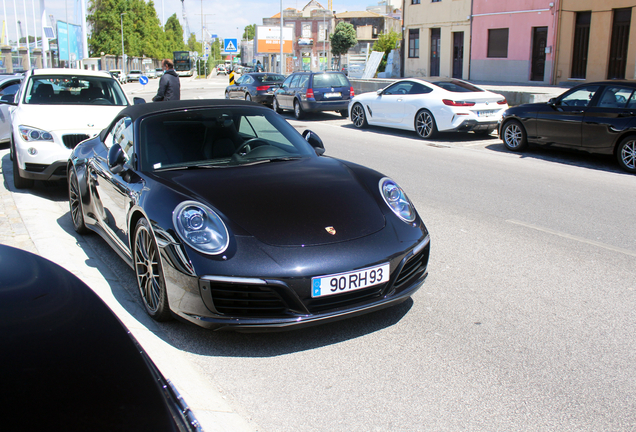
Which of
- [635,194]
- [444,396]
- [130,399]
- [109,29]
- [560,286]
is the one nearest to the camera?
[130,399]

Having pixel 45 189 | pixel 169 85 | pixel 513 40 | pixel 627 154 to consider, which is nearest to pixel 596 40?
pixel 513 40

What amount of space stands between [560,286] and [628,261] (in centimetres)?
103

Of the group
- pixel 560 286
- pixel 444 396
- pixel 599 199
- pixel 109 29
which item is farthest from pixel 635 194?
pixel 109 29

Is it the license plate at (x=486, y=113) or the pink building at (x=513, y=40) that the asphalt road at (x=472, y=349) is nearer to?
the license plate at (x=486, y=113)

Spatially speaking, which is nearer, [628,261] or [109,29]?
[628,261]

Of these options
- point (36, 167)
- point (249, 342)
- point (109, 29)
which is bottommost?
point (249, 342)

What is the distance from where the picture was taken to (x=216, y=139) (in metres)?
4.60

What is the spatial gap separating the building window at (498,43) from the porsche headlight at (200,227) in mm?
29041

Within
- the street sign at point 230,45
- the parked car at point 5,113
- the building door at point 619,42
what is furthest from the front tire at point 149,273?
the street sign at point 230,45

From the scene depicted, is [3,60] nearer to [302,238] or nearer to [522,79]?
[522,79]

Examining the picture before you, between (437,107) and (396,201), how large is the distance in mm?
9777

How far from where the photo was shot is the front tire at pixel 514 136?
1147 centimetres

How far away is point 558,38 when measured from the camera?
25.6m

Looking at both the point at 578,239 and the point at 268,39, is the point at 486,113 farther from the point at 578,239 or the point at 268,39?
the point at 268,39
